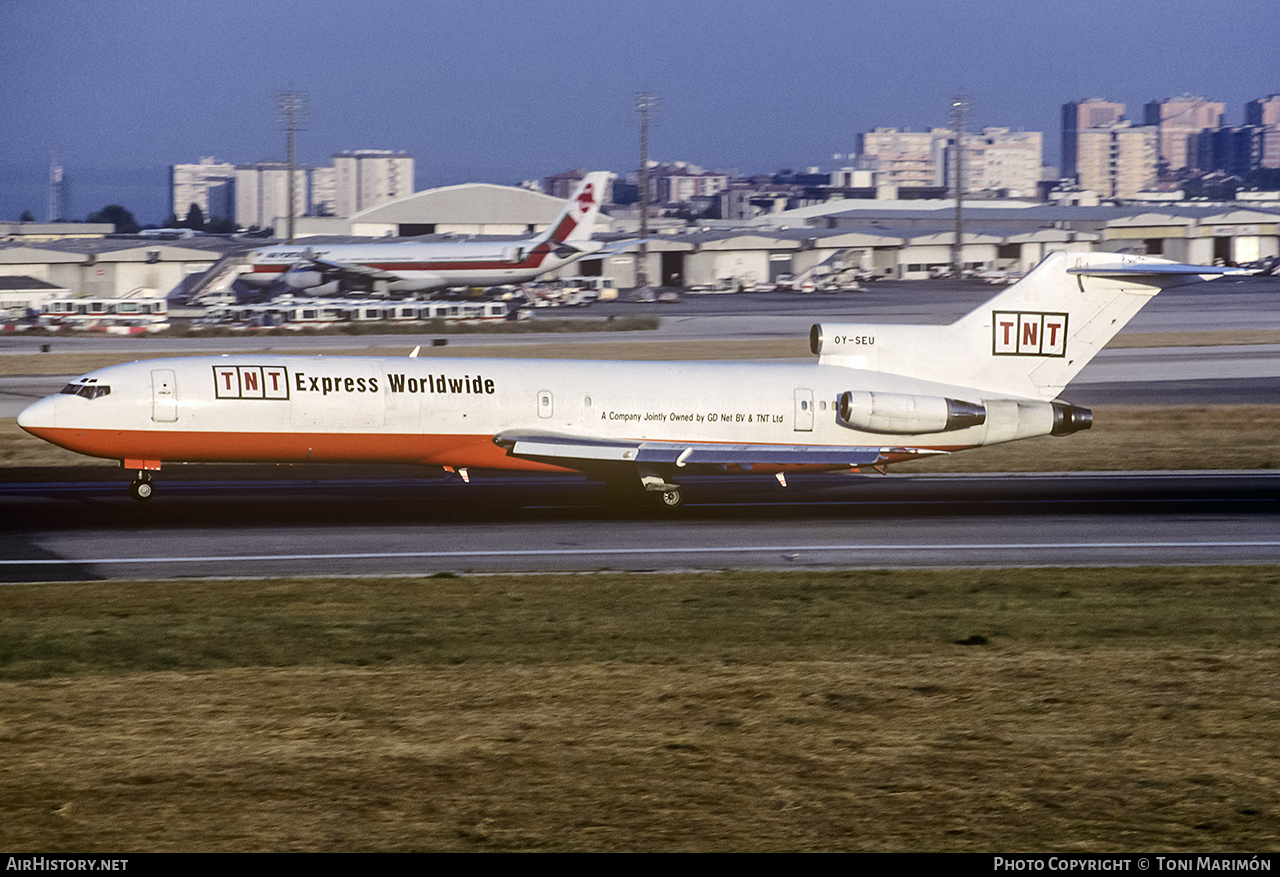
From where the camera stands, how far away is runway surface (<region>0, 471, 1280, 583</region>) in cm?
2444

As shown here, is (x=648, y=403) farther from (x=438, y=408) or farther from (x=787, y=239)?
(x=787, y=239)

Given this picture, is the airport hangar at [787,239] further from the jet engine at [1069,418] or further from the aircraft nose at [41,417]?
the aircraft nose at [41,417]

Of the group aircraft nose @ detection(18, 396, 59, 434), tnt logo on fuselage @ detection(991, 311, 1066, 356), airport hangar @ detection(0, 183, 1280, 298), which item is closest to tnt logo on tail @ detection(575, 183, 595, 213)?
airport hangar @ detection(0, 183, 1280, 298)

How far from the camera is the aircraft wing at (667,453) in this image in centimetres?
2909

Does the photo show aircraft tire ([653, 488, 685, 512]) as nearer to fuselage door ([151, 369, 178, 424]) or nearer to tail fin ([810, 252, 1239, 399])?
tail fin ([810, 252, 1239, 399])

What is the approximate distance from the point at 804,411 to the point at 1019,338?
5620mm

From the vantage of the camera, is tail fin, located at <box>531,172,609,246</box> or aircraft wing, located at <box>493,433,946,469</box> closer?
aircraft wing, located at <box>493,433,946,469</box>

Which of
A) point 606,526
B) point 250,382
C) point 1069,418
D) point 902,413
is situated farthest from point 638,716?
point 1069,418

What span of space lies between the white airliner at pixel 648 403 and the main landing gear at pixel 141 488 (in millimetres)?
50

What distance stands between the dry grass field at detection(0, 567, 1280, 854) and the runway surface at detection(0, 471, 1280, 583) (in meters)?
2.31

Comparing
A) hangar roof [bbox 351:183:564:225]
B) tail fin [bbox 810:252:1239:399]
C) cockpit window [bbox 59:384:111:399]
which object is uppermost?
hangar roof [bbox 351:183:564:225]

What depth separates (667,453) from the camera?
29.5m

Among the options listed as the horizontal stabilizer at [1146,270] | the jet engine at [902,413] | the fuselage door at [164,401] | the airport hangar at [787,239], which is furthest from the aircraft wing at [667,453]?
the airport hangar at [787,239]

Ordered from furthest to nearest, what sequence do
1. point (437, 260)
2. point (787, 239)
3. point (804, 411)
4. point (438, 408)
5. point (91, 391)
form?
1. point (787, 239)
2. point (437, 260)
3. point (804, 411)
4. point (438, 408)
5. point (91, 391)
